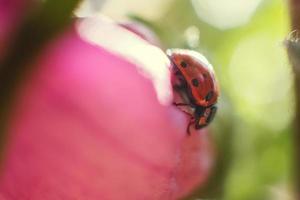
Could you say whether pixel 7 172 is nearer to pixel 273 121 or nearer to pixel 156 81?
pixel 156 81

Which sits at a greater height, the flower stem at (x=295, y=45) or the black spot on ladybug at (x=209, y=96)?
the flower stem at (x=295, y=45)

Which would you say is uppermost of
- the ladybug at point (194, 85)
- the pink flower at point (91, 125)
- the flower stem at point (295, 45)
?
the flower stem at point (295, 45)

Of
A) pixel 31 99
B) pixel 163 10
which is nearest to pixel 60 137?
pixel 31 99

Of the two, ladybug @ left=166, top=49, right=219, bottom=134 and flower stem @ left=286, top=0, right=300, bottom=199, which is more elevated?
flower stem @ left=286, top=0, right=300, bottom=199

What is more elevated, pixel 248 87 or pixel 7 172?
pixel 248 87

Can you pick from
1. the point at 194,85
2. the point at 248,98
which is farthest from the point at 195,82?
the point at 248,98

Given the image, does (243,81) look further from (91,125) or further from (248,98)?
(91,125)
